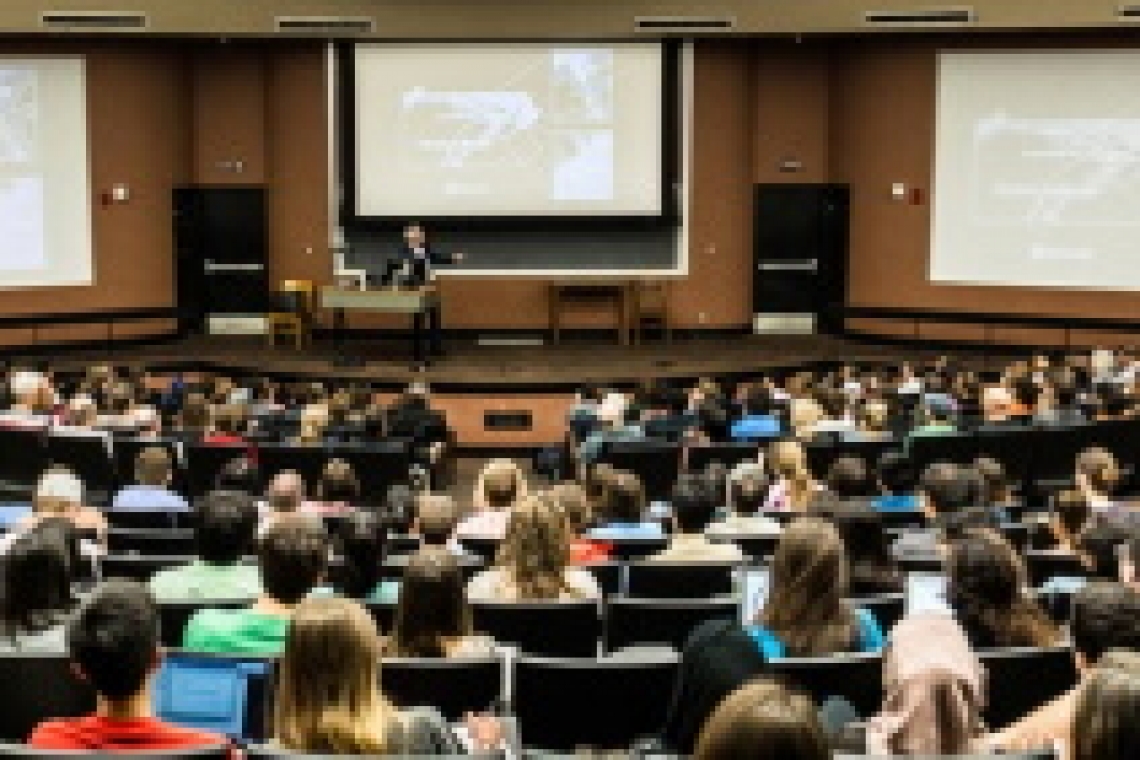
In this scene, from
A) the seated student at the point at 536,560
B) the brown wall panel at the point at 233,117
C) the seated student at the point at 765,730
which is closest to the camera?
the seated student at the point at 765,730

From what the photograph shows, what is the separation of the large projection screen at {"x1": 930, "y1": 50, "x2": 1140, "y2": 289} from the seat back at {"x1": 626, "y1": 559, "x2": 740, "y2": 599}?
14.2 meters

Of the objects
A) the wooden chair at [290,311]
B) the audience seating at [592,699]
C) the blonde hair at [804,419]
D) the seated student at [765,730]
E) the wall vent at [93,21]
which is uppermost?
the wall vent at [93,21]

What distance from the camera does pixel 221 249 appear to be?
68.2ft

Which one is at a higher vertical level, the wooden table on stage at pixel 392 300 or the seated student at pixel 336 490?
the wooden table on stage at pixel 392 300

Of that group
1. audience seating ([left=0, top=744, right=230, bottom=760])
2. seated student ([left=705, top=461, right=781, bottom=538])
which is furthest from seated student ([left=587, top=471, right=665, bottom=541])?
audience seating ([left=0, top=744, right=230, bottom=760])

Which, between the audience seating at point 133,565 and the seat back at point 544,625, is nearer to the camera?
the seat back at point 544,625

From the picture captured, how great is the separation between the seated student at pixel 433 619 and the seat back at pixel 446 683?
7cm

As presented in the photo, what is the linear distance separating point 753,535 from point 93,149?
14303mm

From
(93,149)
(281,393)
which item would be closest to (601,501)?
(281,393)

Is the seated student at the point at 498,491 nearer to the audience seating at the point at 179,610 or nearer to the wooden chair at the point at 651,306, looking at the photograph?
the audience seating at the point at 179,610

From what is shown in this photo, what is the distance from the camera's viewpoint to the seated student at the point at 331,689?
11.7ft

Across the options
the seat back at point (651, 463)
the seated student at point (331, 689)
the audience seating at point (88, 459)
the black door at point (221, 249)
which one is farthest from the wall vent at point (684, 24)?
the seated student at point (331, 689)

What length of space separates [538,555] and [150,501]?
3254 millimetres

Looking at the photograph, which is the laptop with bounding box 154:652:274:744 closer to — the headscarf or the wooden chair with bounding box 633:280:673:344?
the headscarf
